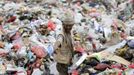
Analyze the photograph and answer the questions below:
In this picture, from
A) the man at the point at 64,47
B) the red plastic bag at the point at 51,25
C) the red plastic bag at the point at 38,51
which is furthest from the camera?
the red plastic bag at the point at 51,25

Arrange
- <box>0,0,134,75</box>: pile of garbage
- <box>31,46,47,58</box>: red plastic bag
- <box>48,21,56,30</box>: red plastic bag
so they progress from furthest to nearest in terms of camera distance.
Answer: <box>48,21,56,30</box>: red plastic bag, <box>31,46,47,58</box>: red plastic bag, <box>0,0,134,75</box>: pile of garbage

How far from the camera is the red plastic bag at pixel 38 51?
8352mm

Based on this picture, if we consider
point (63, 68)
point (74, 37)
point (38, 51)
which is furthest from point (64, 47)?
point (74, 37)

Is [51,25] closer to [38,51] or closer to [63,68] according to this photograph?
[38,51]

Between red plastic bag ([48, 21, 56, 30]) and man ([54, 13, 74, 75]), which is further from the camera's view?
red plastic bag ([48, 21, 56, 30])

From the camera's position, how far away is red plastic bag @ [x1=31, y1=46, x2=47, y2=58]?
8352 mm

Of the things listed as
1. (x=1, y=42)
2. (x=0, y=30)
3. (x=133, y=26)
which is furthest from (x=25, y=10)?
(x=133, y=26)

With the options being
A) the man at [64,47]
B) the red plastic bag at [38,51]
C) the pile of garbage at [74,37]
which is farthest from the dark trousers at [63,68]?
the red plastic bag at [38,51]

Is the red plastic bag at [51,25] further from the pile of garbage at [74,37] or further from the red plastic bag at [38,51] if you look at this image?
the red plastic bag at [38,51]

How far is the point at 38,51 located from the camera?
8438 mm

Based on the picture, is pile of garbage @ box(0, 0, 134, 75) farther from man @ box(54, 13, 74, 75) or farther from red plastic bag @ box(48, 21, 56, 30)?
man @ box(54, 13, 74, 75)

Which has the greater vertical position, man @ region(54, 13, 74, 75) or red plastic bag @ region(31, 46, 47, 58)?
man @ region(54, 13, 74, 75)

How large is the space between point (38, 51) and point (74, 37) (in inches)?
54.3

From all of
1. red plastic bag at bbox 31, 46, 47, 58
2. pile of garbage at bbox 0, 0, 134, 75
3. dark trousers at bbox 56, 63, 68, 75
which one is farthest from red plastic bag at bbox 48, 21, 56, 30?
dark trousers at bbox 56, 63, 68, 75
